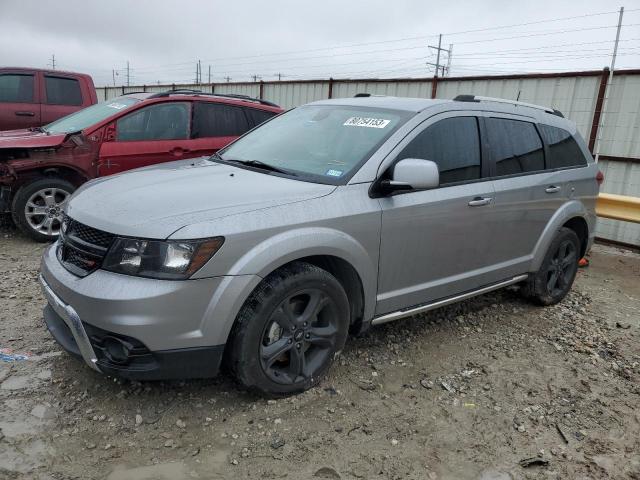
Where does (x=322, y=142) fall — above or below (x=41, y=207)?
above

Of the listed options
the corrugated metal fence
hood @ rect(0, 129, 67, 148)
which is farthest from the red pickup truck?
the corrugated metal fence

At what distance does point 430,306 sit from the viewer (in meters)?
3.66

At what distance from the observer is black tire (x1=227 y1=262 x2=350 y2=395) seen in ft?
8.98

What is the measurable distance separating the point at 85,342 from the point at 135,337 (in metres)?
0.34

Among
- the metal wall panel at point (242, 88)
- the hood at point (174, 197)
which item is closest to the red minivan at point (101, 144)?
the hood at point (174, 197)

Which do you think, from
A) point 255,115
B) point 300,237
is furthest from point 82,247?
point 255,115

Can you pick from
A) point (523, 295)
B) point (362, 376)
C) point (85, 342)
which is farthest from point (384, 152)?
point (523, 295)

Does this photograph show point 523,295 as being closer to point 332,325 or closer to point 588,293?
point 588,293

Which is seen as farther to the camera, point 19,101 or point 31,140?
point 19,101

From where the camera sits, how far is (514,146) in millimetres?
4168

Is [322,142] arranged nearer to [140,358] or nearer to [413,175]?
[413,175]

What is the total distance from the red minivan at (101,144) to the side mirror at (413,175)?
3906 mm

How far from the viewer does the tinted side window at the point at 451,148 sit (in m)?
3.47

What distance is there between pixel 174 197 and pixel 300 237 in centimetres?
71
